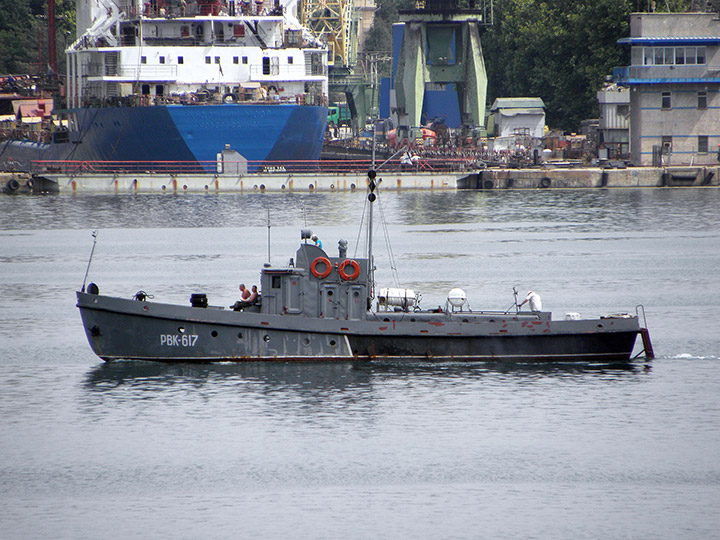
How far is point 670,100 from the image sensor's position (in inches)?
3536

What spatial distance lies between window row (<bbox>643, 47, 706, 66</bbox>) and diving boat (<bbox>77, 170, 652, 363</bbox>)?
198 ft

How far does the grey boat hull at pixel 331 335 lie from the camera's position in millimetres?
31859

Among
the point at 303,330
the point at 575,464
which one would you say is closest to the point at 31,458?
the point at 303,330

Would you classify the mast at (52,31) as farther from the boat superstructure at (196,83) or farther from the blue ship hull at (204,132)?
the blue ship hull at (204,132)

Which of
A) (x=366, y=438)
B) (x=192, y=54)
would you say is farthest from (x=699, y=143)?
(x=366, y=438)

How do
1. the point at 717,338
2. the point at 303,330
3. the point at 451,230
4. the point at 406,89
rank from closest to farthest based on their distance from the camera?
1. the point at 303,330
2. the point at 717,338
3. the point at 451,230
4. the point at 406,89

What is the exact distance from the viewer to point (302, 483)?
79.0 ft

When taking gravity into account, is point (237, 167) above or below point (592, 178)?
above

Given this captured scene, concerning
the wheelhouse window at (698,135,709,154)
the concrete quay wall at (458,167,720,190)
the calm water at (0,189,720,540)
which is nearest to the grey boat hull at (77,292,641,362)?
the calm water at (0,189,720,540)

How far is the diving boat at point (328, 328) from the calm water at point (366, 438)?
0.50 metres

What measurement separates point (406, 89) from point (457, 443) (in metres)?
85.8

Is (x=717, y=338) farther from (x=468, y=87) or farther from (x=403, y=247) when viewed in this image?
(x=468, y=87)

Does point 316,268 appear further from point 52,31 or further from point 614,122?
point 52,31

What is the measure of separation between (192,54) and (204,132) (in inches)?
281
